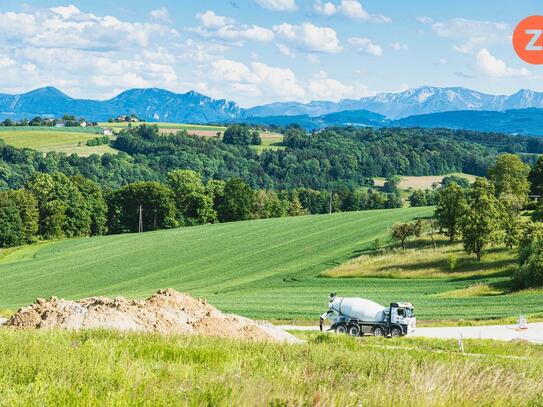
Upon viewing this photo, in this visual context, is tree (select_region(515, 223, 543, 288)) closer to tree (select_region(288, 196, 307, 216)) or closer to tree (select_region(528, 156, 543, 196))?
tree (select_region(528, 156, 543, 196))

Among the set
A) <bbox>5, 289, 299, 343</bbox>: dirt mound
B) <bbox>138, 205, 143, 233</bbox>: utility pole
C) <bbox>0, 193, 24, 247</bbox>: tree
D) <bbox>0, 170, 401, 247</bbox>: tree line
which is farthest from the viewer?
<bbox>138, 205, 143, 233</bbox>: utility pole

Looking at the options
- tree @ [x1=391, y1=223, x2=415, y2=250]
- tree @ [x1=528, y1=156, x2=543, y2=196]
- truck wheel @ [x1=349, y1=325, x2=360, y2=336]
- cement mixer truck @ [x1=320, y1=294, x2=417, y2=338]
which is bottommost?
truck wheel @ [x1=349, y1=325, x2=360, y2=336]

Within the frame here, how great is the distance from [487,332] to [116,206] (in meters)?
100

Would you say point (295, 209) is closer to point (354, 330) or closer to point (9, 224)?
point (9, 224)

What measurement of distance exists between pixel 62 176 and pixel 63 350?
116 m

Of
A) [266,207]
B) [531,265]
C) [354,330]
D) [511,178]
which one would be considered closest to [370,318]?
[354,330]

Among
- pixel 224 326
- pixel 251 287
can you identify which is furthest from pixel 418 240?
pixel 224 326

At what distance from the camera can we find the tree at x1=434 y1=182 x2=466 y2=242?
62.7 m

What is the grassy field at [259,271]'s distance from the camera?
4709cm

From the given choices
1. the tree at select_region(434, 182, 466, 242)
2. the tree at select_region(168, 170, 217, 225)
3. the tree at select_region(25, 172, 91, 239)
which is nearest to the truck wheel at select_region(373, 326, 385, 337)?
the tree at select_region(434, 182, 466, 242)

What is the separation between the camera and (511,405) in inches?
286

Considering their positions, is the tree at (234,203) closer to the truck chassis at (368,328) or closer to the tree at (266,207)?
the tree at (266,207)

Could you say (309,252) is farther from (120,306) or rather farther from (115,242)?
(120,306)

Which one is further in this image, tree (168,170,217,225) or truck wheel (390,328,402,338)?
tree (168,170,217,225)
